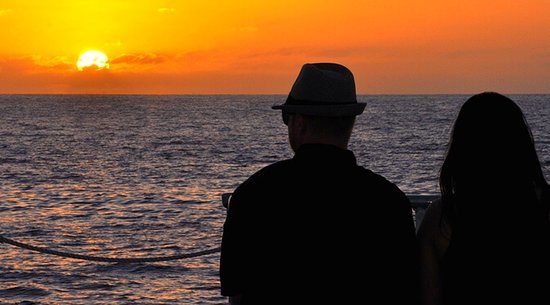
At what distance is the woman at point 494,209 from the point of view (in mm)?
2826

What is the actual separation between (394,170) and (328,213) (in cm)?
4491

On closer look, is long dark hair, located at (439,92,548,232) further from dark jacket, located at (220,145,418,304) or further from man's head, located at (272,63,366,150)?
man's head, located at (272,63,366,150)

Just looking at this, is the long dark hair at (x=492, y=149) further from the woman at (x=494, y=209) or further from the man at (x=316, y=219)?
the man at (x=316, y=219)

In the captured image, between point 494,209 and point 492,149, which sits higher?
point 492,149

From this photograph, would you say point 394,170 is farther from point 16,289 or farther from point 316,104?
point 316,104

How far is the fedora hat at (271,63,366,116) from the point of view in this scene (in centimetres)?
285

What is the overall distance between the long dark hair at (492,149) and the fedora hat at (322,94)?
35cm

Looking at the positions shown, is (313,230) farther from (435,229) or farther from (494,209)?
(494,209)

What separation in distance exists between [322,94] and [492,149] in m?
0.56

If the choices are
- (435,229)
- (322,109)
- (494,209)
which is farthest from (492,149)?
(322,109)

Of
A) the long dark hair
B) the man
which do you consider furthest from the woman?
the man

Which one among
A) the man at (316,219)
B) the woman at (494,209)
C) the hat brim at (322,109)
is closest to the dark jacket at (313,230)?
the man at (316,219)

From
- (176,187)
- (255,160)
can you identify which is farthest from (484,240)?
(255,160)

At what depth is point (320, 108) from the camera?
2838mm
